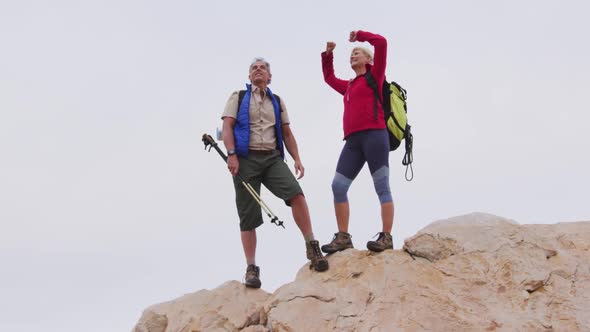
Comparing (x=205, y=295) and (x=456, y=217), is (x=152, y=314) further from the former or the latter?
(x=456, y=217)

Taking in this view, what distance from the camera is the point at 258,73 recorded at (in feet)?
27.1

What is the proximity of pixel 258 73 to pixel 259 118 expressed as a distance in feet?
2.03

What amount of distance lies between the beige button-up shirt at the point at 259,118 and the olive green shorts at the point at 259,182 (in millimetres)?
150

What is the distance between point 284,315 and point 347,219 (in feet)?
5.53

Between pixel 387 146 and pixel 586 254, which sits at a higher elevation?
pixel 387 146

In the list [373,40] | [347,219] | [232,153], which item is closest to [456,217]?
[347,219]

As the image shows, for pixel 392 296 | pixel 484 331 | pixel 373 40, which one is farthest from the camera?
pixel 373 40

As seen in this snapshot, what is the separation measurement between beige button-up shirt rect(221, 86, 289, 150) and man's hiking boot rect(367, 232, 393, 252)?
1831mm

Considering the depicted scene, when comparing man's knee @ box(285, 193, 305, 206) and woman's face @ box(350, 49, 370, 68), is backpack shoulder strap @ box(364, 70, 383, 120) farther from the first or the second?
man's knee @ box(285, 193, 305, 206)

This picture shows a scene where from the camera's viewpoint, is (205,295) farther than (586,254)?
Yes

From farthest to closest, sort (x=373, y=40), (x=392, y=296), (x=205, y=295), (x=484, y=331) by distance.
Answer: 1. (x=205, y=295)
2. (x=373, y=40)
3. (x=392, y=296)
4. (x=484, y=331)

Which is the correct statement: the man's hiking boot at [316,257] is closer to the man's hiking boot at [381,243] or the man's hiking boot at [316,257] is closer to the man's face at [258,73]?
the man's hiking boot at [381,243]

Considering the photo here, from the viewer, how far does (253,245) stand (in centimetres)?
831

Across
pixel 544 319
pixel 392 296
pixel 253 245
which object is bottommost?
pixel 544 319
